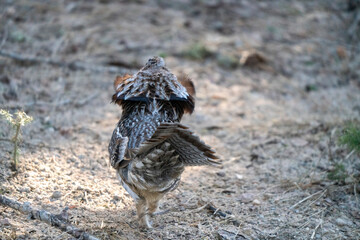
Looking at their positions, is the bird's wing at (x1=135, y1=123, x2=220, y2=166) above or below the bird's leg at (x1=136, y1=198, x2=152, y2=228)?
above

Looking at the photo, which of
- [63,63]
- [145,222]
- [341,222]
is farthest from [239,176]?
[63,63]

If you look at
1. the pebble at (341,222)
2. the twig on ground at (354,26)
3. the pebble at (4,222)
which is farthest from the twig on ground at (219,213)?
the twig on ground at (354,26)

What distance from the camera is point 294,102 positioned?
302 inches

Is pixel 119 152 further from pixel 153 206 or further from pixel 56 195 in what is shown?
pixel 56 195

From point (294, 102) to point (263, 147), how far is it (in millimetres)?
1930

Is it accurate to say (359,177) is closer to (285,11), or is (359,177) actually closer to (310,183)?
(310,183)

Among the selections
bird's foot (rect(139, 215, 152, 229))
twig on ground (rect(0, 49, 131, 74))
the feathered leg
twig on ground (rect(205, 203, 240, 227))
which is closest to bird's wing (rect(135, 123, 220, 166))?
the feathered leg

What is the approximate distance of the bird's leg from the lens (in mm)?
4082

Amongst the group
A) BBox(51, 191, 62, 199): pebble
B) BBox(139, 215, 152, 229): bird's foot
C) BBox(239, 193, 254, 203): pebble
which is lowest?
BBox(239, 193, 254, 203): pebble

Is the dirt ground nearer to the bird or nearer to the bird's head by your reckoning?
the bird

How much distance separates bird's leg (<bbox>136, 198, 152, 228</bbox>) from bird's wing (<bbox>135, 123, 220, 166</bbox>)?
2.05 ft

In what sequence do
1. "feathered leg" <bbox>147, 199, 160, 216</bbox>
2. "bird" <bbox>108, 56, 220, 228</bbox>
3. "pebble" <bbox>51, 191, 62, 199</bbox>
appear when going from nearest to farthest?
"bird" <bbox>108, 56, 220, 228</bbox> → "feathered leg" <bbox>147, 199, 160, 216</bbox> → "pebble" <bbox>51, 191, 62, 199</bbox>

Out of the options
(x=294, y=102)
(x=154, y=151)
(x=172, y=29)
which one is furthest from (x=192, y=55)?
(x=154, y=151)

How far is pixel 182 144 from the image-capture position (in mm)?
3602
